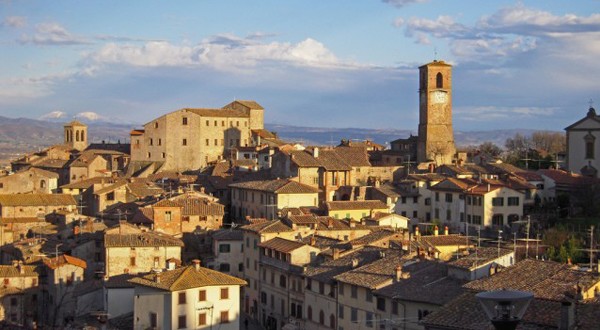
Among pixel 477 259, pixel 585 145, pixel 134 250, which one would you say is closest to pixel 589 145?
pixel 585 145

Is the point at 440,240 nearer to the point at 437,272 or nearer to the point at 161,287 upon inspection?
the point at 437,272

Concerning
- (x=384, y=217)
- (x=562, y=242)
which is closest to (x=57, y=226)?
(x=384, y=217)

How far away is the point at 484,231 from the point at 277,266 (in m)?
15.2

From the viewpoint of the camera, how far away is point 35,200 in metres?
67.6

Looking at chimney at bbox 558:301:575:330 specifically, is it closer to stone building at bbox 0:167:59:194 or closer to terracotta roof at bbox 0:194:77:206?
terracotta roof at bbox 0:194:77:206

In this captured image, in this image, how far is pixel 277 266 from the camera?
45906mm

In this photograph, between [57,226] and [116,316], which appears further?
[57,226]

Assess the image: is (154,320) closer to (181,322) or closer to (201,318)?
(181,322)

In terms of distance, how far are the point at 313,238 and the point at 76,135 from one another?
7081 centimetres

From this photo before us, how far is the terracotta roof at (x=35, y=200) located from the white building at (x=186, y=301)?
29220mm

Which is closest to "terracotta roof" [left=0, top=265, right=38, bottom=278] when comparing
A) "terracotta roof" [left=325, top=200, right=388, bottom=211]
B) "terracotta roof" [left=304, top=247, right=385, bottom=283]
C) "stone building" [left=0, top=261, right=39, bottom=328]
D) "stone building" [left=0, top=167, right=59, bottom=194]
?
"stone building" [left=0, top=261, right=39, bottom=328]

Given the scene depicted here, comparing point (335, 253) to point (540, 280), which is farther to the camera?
point (335, 253)

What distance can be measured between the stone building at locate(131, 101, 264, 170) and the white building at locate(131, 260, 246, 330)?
166ft

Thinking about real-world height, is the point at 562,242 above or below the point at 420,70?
below
